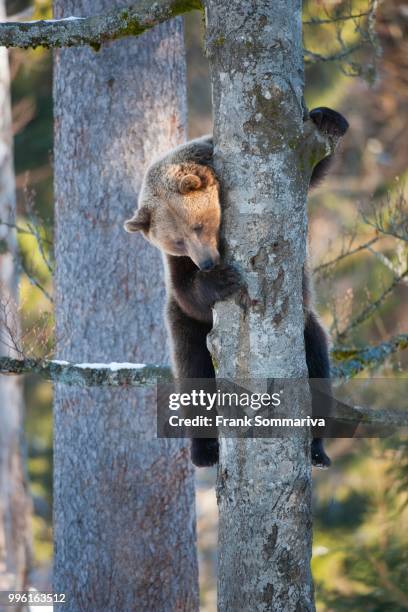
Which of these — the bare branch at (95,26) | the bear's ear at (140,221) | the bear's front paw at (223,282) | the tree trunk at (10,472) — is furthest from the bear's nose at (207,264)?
the tree trunk at (10,472)

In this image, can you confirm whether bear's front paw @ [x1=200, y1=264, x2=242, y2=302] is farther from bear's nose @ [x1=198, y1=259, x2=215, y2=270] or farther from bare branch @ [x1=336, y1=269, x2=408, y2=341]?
bare branch @ [x1=336, y1=269, x2=408, y2=341]

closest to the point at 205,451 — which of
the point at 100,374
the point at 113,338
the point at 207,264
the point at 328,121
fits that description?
the point at 100,374

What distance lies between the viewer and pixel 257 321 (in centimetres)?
369

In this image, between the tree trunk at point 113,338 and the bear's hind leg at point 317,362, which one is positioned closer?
the bear's hind leg at point 317,362

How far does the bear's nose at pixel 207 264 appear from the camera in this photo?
397 cm

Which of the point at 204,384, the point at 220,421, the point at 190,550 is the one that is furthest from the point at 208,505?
the point at 220,421

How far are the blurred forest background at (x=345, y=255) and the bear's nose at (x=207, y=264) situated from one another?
55.9 inches

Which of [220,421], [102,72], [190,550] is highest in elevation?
[102,72]

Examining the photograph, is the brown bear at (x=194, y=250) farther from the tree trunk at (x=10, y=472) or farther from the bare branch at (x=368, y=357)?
the tree trunk at (x=10, y=472)

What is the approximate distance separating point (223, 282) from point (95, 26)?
5.20ft

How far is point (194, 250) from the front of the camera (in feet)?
13.8

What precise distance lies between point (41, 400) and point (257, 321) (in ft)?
46.7

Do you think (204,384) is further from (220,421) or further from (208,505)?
(208,505)

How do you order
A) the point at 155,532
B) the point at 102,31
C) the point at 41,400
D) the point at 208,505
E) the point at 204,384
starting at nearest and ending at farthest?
the point at 102,31 < the point at 204,384 < the point at 155,532 < the point at 208,505 < the point at 41,400
